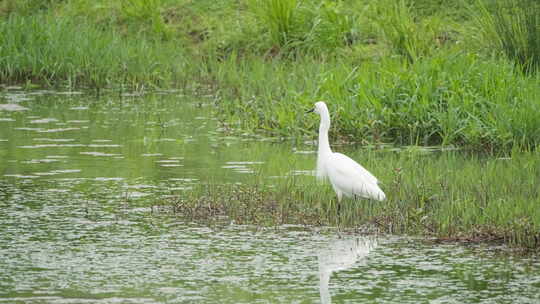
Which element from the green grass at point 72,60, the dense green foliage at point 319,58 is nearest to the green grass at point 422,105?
the dense green foliage at point 319,58

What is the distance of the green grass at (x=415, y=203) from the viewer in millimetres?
7566

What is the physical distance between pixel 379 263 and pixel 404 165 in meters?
2.91

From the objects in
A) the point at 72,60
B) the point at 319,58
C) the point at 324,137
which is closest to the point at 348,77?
the point at 319,58

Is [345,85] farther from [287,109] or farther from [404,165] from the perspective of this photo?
[404,165]

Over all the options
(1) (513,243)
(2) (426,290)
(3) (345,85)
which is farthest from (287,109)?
(2) (426,290)

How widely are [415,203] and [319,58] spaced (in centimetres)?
736

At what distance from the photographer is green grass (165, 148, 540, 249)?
24.8 ft

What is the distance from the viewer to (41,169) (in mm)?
10234

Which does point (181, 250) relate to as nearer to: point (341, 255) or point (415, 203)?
point (341, 255)

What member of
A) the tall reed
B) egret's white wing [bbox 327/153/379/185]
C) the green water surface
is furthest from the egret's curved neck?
the tall reed

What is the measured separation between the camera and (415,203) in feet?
27.0

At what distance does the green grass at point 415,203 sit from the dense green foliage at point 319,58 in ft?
5.20

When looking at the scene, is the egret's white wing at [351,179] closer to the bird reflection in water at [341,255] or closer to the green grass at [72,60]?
the bird reflection in water at [341,255]

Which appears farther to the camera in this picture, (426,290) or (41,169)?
(41,169)
